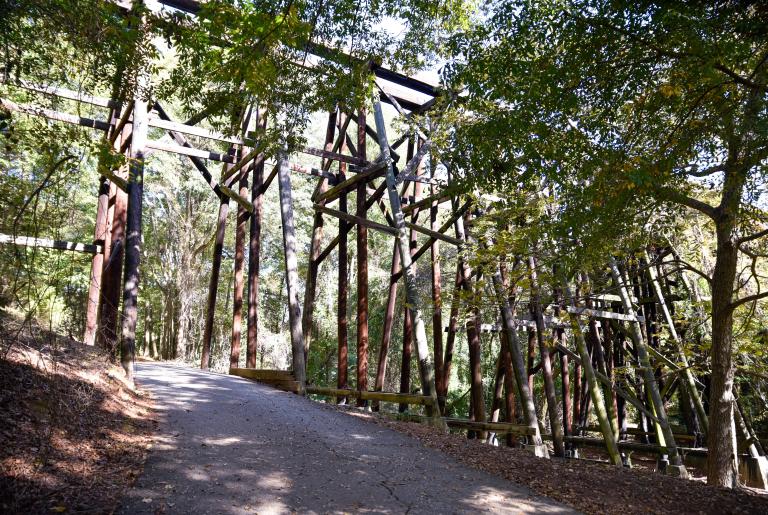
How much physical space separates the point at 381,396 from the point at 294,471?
148 inches

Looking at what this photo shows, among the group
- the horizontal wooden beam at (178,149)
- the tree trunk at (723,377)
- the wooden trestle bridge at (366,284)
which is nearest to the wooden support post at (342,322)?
the wooden trestle bridge at (366,284)

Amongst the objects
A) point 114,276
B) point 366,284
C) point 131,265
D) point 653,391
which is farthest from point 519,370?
point 114,276

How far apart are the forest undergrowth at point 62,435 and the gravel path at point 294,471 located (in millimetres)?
195

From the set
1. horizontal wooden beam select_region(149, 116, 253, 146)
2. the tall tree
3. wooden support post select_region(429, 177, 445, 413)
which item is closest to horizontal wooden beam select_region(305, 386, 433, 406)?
wooden support post select_region(429, 177, 445, 413)

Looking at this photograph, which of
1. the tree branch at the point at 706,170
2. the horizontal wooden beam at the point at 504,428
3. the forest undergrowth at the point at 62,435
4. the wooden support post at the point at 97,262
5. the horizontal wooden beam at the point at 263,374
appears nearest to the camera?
the forest undergrowth at the point at 62,435

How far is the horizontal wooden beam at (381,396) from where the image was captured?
24.7 feet

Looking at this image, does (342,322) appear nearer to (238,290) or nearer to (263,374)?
(263,374)

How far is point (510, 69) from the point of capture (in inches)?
188

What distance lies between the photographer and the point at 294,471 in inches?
170

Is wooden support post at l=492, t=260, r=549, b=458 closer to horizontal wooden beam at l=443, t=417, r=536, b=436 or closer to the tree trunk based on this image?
horizontal wooden beam at l=443, t=417, r=536, b=436

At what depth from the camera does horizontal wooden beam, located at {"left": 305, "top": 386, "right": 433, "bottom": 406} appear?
297 inches

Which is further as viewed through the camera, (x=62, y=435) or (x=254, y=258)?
(x=254, y=258)

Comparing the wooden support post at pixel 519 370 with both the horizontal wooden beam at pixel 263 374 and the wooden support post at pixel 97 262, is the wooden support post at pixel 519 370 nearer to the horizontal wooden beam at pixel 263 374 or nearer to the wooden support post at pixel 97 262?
the horizontal wooden beam at pixel 263 374

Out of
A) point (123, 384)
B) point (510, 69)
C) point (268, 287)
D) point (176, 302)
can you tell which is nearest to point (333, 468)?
point (123, 384)
